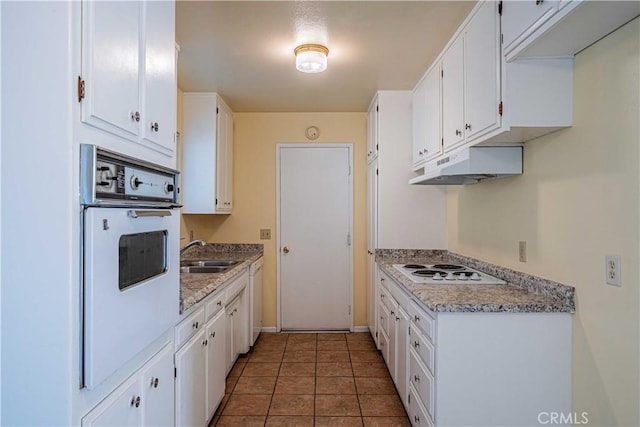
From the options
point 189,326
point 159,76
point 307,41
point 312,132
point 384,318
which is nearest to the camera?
point 159,76

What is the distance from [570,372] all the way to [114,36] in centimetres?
222

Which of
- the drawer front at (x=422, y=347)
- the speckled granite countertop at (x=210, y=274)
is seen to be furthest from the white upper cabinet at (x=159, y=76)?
the drawer front at (x=422, y=347)

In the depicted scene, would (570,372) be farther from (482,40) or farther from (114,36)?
(114,36)

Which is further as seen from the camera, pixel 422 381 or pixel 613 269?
pixel 422 381

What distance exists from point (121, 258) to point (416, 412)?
1730 millimetres

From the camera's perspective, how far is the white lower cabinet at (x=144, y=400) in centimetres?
105

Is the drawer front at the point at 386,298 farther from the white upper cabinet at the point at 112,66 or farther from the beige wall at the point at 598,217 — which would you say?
the white upper cabinet at the point at 112,66

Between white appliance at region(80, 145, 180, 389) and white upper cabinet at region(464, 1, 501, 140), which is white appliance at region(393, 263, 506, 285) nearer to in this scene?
white upper cabinet at region(464, 1, 501, 140)

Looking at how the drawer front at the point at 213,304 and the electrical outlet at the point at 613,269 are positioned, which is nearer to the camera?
the electrical outlet at the point at 613,269

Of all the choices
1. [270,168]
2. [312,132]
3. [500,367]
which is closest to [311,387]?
[500,367]

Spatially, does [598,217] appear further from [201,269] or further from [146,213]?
[201,269]

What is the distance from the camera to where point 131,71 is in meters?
1.18

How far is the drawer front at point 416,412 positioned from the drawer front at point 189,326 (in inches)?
48.8

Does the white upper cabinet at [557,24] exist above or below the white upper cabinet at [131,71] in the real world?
above
